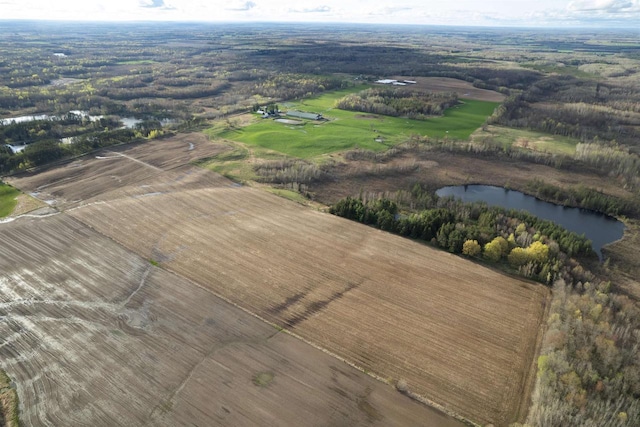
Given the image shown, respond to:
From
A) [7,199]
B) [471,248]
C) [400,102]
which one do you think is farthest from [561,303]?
[400,102]

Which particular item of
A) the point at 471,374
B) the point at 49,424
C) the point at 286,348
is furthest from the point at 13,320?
the point at 471,374

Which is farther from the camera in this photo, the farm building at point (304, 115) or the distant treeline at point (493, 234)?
the farm building at point (304, 115)

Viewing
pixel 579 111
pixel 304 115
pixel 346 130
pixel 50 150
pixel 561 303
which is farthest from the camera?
pixel 579 111

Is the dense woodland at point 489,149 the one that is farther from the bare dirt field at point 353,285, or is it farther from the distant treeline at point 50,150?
the bare dirt field at point 353,285

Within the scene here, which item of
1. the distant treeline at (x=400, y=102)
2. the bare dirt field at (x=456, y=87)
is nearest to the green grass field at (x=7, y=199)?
the distant treeline at (x=400, y=102)

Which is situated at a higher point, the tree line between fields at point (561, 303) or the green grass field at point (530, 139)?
the green grass field at point (530, 139)

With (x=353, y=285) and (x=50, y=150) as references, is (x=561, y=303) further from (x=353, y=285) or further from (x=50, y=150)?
(x=50, y=150)

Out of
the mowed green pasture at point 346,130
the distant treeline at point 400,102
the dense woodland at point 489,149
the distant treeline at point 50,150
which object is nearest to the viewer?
the dense woodland at point 489,149
